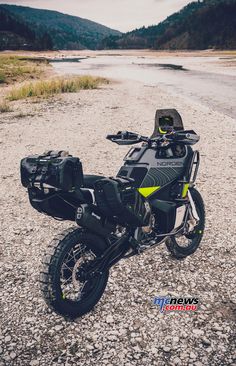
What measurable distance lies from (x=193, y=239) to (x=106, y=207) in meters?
2.08

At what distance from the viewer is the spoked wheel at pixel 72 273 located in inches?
125

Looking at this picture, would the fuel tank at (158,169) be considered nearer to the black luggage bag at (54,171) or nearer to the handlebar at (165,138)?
the handlebar at (165,138)

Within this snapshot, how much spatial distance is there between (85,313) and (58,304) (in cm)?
46

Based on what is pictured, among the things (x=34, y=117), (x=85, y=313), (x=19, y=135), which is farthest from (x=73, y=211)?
(x=34, y=117)

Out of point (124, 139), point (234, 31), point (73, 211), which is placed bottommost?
point (73, 211)

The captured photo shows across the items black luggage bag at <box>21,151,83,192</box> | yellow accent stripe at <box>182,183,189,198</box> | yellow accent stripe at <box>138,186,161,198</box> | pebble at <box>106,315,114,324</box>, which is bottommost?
pebble at <box>106,315,114,324</box>

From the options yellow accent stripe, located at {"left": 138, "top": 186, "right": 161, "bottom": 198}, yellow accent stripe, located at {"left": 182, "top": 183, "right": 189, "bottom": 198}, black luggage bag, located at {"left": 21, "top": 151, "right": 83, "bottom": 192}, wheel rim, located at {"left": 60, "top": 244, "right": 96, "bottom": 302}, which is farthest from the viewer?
yellow accent stripe, located at {"left": 182, "top": 183, "right": 189, "bottom": 198}

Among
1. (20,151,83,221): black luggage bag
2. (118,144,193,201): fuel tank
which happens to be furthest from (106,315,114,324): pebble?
(118,144,193,201): fuel tank

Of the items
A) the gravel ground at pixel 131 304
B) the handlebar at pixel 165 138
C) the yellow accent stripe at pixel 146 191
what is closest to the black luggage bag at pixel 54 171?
the yellow accent stripe at pixel 146 191

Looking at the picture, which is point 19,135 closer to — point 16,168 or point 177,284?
point 16,168

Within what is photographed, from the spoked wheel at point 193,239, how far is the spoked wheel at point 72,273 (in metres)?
1.23

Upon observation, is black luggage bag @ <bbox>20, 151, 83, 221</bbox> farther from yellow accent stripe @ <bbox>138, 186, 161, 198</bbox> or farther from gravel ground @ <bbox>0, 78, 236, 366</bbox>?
gravel ground @ <bbox>0, 78, 236, 366</bbox>

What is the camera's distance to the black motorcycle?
10.3 ft

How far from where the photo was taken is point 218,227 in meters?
5.66
